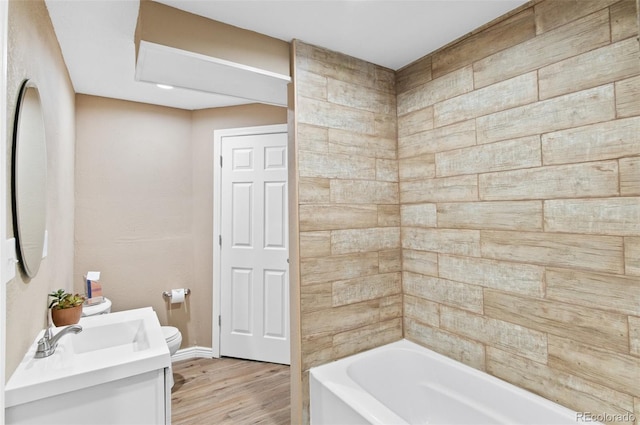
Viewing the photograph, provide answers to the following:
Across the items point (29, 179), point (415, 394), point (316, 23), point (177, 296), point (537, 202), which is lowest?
point (415, 394)

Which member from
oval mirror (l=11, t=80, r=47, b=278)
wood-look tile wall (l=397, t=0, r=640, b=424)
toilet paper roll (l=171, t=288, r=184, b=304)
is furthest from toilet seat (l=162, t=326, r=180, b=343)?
wood-look tile wall (l=397, t=0, r=640, b=424)

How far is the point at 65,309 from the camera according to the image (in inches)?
71.4

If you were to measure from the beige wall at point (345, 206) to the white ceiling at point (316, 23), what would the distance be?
15cm

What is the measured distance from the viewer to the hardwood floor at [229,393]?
238cm

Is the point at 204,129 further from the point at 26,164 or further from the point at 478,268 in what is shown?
the point at 478,268

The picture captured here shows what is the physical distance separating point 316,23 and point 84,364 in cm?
199

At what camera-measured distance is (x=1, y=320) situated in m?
1.01

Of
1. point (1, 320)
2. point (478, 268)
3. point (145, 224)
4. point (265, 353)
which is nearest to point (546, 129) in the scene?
point (478, 268)

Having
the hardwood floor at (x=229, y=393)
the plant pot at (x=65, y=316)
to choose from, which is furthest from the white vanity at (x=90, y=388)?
the hardwood floor at (x=229, y=393)

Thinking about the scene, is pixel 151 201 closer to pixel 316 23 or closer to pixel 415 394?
pixel 316 23

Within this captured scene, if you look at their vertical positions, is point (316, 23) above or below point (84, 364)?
above

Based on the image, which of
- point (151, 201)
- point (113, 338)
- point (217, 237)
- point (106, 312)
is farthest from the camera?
point (217, 237)

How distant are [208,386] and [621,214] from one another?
9.79 feet

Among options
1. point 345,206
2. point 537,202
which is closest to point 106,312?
point 345,206
